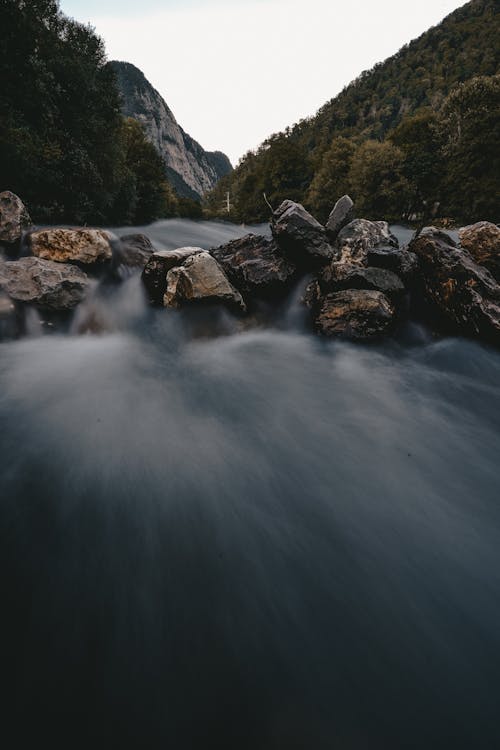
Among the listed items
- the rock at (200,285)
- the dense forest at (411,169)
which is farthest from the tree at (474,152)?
the rock at (200,285)

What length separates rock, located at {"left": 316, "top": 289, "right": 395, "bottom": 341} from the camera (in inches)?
211

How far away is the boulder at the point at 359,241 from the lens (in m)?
5.98

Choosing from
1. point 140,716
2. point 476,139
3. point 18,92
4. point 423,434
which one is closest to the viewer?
point 140,716

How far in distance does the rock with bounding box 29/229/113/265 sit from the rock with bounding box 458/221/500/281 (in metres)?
7.97

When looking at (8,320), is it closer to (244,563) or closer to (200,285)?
(200,285)

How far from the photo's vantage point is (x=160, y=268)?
6.34m

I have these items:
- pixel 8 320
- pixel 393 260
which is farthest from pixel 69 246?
pixel 393 260

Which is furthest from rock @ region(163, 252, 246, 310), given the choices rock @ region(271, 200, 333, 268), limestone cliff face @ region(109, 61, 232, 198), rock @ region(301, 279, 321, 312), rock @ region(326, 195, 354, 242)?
limestone cliff face @ region(109, 61, 232, 198)

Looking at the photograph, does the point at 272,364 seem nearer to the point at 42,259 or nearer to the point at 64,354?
the point at 64,354

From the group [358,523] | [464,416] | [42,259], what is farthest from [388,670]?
[42,259]

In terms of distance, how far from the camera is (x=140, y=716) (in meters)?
1.50

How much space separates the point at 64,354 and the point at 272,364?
3.32m

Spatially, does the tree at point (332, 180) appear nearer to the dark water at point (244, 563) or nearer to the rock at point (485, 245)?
the rock at point (485, 245)

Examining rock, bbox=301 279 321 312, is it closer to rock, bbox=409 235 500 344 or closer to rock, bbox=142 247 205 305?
rock, bbox=409 235 500 344
